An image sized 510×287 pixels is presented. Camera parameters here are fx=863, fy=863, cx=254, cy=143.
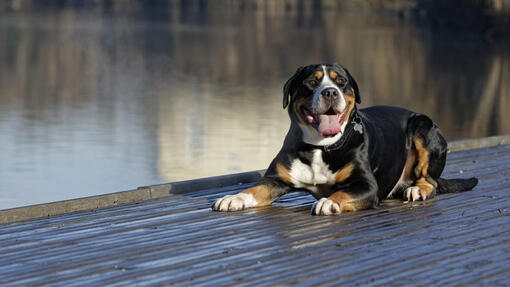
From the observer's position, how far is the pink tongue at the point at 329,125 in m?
5.32

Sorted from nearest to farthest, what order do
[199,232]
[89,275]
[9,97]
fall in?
[89,275], [199,232], [9,97]

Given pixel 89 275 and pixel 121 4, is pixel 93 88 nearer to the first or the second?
pixel 89 275

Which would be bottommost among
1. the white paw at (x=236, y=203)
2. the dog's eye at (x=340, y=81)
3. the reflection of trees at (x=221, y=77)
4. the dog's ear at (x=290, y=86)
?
the reflection of trees at (x=221, y=77)

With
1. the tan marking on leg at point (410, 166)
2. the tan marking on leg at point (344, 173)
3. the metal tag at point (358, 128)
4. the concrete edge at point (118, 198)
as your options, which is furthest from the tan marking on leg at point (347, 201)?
the concrete edge at point (118, 198)

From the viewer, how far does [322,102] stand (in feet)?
17.2

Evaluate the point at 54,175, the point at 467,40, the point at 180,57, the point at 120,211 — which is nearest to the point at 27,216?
the point at 120,211

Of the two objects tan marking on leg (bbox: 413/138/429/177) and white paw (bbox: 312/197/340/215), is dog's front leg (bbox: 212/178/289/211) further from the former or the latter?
tan marking on leg (bbox: 413/138/429/177)

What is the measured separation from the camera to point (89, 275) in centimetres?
411

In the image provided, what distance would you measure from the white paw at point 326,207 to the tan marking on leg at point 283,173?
1.06 ft

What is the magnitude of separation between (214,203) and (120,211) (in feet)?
2.10

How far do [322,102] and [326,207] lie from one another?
639mm

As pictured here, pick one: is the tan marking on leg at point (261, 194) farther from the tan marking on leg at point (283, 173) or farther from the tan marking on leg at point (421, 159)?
the tan marking on leg at point (421, 159)

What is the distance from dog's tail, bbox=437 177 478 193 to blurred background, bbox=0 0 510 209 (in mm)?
5943

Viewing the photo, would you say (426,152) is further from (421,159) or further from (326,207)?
(326,207)
